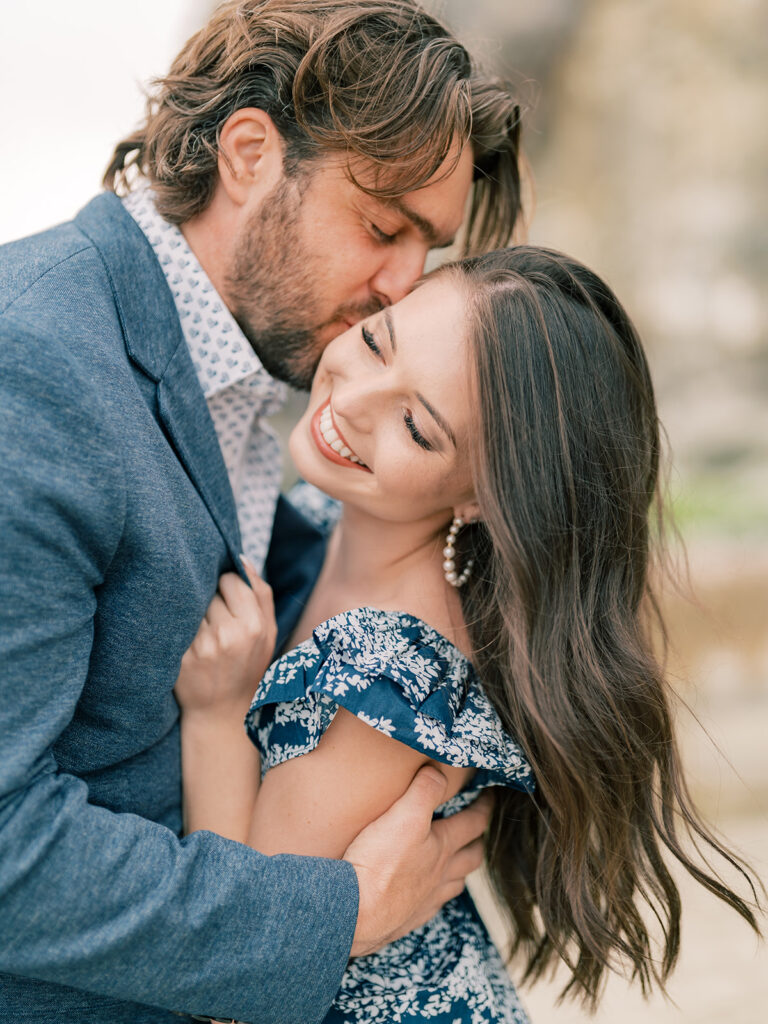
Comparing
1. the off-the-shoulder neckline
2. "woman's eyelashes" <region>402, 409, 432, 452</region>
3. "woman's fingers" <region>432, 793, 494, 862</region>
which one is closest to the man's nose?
"woman's eyelashes" <region>402, 409, 432, 452</region>

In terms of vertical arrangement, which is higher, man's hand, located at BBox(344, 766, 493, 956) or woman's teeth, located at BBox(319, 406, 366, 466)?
woman's teeth, located at BBox(319, 406, 366, 466)

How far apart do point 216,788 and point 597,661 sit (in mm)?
788

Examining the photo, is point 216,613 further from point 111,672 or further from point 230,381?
point 230,381

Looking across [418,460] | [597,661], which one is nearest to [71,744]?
[418,460]

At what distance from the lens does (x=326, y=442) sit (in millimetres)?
2020

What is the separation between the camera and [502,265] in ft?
6.40

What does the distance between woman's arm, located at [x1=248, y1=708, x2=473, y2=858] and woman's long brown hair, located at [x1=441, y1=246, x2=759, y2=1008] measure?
30cm

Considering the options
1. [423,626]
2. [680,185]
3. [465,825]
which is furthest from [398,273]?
[680,185]

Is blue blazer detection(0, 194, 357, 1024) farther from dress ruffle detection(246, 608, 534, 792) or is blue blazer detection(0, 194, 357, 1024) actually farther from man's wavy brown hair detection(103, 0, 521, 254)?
man's wavy brown hair detection(103, 0, 521, 254)

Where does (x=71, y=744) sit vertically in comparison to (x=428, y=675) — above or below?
above

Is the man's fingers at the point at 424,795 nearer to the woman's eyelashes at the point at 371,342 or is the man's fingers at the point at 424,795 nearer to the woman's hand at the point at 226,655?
the woman's hand at the point at 226,655

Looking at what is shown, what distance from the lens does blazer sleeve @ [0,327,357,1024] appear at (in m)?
1.30

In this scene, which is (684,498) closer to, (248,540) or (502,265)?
(502,265)

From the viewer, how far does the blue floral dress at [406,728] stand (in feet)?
5.66
